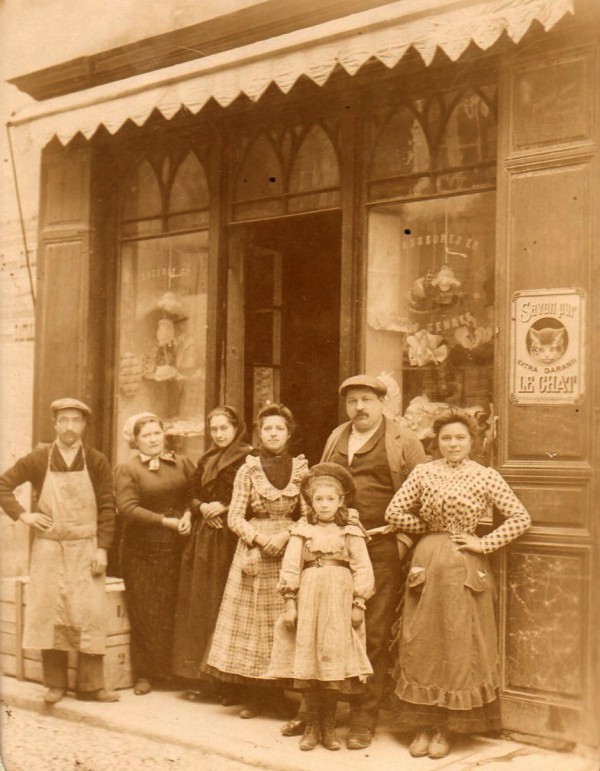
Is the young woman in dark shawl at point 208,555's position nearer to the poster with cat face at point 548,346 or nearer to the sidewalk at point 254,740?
the sidewalk at point 254,740

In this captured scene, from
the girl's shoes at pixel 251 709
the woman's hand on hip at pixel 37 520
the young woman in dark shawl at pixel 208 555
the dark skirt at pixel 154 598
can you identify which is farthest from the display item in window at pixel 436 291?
the woman's hand on hip at pixel 37 520

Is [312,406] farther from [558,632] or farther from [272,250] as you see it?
[558,632]

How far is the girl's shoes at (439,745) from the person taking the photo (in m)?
4.98

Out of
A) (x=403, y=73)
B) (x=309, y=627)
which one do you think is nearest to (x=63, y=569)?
(x=309, y=627)

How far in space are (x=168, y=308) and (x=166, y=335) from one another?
201 millimetres

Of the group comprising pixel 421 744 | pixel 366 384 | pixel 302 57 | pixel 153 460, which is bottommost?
pixel 421 744

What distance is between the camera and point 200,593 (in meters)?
6.14

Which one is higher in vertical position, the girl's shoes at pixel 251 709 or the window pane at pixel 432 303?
the window pane at pixel 432 303

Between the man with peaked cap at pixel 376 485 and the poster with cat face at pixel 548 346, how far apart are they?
730 millimetres

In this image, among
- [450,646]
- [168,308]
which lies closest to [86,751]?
Result: [450,646]

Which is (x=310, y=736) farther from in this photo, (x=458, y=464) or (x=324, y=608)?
(x=458, y=464)

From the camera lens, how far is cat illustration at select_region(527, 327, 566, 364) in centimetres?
509

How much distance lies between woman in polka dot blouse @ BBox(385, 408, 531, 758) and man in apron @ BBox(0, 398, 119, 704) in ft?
6.84

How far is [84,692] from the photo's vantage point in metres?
6.21
